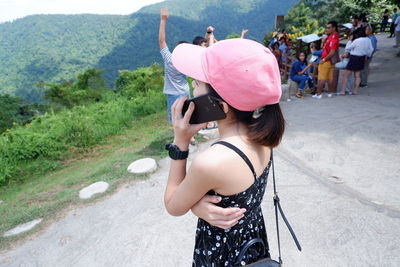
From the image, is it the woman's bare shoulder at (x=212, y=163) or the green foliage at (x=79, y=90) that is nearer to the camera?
the woman's bare shoulder at (x=212, y=163)

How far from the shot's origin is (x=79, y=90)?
682 inches

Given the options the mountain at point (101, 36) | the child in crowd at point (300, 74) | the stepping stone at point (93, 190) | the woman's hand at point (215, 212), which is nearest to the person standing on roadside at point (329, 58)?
the child in crowd at point (300, 74)

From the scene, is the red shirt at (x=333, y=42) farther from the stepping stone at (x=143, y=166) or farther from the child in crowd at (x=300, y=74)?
the stepping stone at (x=143, y=166)

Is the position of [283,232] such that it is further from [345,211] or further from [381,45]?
[381,45]

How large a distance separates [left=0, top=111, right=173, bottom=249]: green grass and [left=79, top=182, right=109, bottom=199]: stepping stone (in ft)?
0.22

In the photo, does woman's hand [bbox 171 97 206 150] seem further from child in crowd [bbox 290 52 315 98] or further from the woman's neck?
child in crowd [bbox 290 52 315 98]

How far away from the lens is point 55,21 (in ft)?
301

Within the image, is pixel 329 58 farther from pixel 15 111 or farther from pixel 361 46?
pixel 15 111

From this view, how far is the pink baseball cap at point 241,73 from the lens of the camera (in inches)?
33.3

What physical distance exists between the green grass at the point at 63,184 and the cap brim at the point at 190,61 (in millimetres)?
2801

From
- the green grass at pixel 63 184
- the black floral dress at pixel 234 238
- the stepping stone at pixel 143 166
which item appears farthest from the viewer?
the stepping stone at pixel 143 166

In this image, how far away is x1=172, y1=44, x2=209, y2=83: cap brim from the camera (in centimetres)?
92

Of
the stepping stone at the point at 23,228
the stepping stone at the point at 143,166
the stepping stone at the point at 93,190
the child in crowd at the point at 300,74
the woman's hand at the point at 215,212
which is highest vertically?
the woman's hand at the point at 215,212

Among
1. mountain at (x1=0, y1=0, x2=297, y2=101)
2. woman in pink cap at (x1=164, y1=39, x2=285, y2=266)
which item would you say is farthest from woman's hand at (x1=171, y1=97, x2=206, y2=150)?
mountain at (x1=0, y1=0, x2=297, y2=101)
